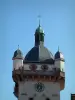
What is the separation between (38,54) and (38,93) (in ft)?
24.4

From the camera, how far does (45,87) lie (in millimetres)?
76875

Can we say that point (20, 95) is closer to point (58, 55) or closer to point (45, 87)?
point (45, 87)

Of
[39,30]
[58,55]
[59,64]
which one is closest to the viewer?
[59,64]

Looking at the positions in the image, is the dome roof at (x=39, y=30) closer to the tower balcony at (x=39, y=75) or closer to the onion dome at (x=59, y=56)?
the onion dome at (x=59, y=56)

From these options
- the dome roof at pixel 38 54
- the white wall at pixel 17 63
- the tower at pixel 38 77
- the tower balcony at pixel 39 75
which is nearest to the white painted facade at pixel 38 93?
the tower at pixel 38 77

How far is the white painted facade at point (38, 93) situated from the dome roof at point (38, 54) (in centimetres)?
446

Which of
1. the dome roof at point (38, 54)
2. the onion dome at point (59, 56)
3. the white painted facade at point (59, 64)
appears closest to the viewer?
the white painted facade at point (59, 64)

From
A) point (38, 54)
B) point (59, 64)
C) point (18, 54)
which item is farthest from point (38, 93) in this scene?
point (18, 54)

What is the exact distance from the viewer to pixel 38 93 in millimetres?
76375

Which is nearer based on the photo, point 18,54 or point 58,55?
point 58,55

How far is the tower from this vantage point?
7631 cm

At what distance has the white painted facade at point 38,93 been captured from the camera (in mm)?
76062

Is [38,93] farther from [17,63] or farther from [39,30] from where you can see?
[39,30]

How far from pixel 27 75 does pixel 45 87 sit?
371 centimetres
